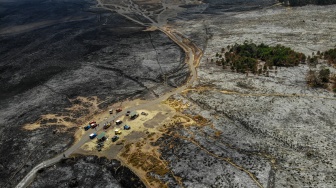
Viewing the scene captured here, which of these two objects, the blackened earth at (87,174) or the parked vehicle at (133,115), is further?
the parked vehicle at (133,115)

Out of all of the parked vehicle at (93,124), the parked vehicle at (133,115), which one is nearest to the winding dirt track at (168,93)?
the parked vehicle at (93,124)

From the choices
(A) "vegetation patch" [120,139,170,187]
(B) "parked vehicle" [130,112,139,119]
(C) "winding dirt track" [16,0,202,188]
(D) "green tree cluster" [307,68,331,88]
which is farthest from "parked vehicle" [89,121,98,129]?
(D) "green tree cluster" [307,68,331,88]

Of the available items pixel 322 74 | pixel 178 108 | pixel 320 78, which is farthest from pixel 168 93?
pixel 322 74

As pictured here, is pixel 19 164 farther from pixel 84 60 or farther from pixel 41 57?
pixel 41 57

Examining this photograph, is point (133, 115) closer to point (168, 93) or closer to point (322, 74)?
point (168, 93)

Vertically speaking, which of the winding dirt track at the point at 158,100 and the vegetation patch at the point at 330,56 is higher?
the vegetation patch at the point at 330,56

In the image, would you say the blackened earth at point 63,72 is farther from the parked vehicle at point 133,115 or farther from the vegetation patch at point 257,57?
the vegetation patch at point 257,57

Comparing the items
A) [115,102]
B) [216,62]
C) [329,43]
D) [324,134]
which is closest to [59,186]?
[115,102]

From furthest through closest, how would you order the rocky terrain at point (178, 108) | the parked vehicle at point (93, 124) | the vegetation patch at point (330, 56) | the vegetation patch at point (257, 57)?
the vegetation patch at point (257, 57), the vegetation patch at point (330, 56), the parked vehicle at point (93, 124), the rocky terrain at point (178, 108)
